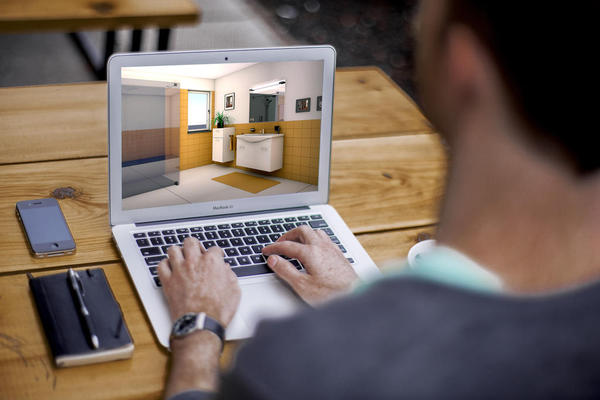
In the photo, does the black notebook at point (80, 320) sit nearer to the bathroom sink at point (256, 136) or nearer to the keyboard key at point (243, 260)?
the keyboard key at point (243, 260)

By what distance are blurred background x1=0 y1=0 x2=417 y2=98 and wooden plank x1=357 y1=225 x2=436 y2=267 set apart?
2171 mm

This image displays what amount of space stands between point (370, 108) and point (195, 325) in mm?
906

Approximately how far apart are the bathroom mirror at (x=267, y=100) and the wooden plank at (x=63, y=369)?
1.28 ft

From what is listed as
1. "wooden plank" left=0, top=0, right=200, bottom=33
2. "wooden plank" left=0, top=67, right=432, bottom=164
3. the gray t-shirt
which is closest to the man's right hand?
"wooden plank" left=0, top=67, right=432, bottom=164

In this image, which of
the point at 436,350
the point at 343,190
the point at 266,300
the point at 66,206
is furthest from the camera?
the point at 343,190

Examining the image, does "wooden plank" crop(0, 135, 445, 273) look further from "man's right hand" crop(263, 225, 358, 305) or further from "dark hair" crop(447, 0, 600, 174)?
"dark hair" crop(447, 0, 600, 174)

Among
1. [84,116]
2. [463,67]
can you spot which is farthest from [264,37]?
[463,67]

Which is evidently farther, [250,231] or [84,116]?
[84,116]

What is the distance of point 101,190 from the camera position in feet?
3.91

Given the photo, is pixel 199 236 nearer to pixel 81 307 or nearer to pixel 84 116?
pixel 81 307

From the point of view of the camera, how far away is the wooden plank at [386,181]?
46.7 inches

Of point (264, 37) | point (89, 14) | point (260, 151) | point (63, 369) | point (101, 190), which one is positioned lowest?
point (63, 369)

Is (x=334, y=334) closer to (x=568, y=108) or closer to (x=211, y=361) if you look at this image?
(x=568, y=108)

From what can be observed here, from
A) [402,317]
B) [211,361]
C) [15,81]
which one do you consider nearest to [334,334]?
[402,317]
